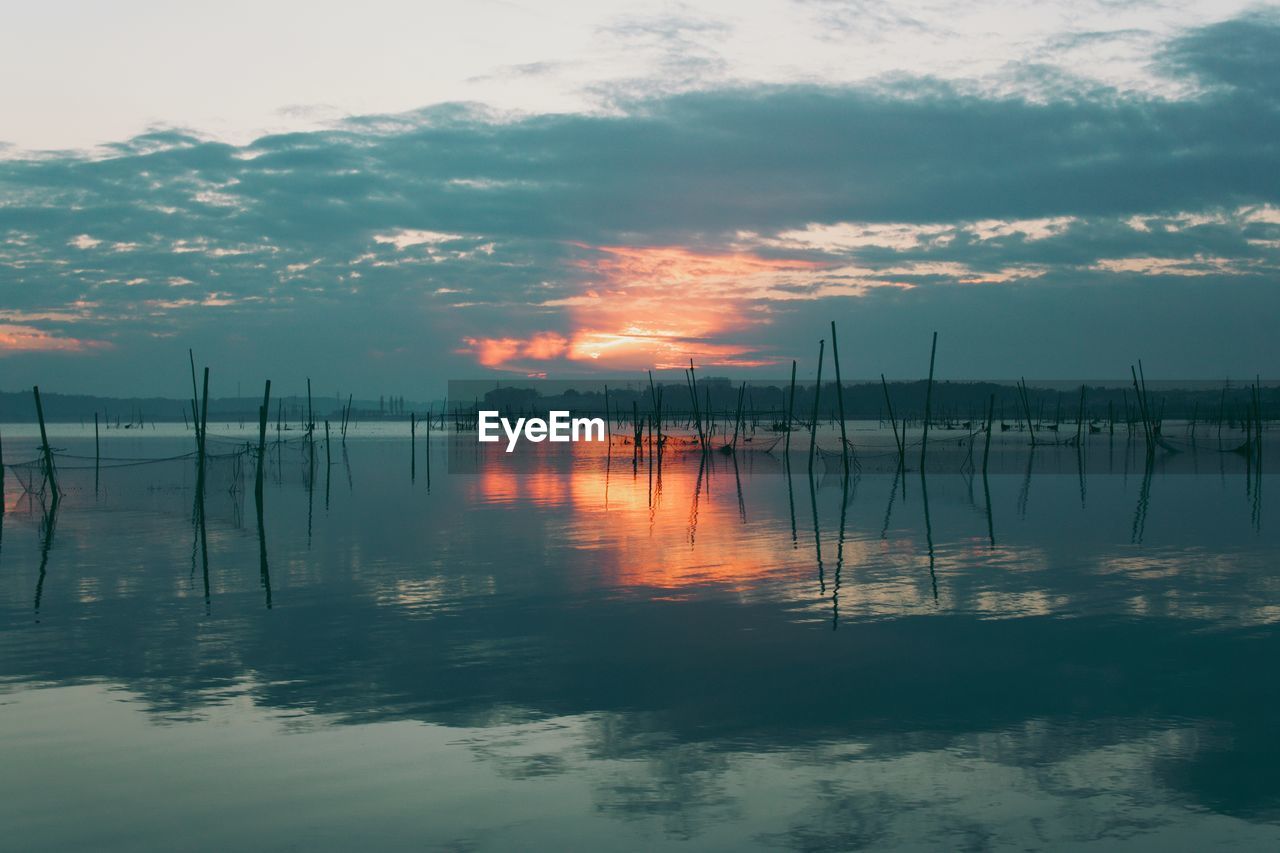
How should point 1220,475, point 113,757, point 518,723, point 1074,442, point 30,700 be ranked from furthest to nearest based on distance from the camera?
point 1074,442 < point 1220,475 < point 30,700 < point 518,723 < point 113,757

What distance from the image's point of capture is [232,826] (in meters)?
6.55

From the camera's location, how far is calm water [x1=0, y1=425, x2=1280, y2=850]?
6629 mm

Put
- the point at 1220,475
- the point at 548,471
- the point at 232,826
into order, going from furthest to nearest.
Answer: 1. the point at 548,471
2. the point at 1220,475
3. the point at 232,826

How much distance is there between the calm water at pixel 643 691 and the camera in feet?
21.7

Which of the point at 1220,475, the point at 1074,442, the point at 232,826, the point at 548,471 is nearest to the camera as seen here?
the point at 232,826

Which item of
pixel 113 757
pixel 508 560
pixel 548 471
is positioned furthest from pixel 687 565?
pixel 548 471

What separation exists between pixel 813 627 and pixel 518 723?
4.69 meters

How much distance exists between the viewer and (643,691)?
9.63 metres

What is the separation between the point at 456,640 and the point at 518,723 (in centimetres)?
338

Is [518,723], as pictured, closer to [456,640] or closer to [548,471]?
[456,640]

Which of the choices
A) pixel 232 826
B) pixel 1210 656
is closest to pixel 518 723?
pixel 232 826

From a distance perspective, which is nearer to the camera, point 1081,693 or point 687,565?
point 1081,693

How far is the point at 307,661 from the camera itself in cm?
1080

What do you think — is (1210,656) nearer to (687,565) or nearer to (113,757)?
(687,565)
